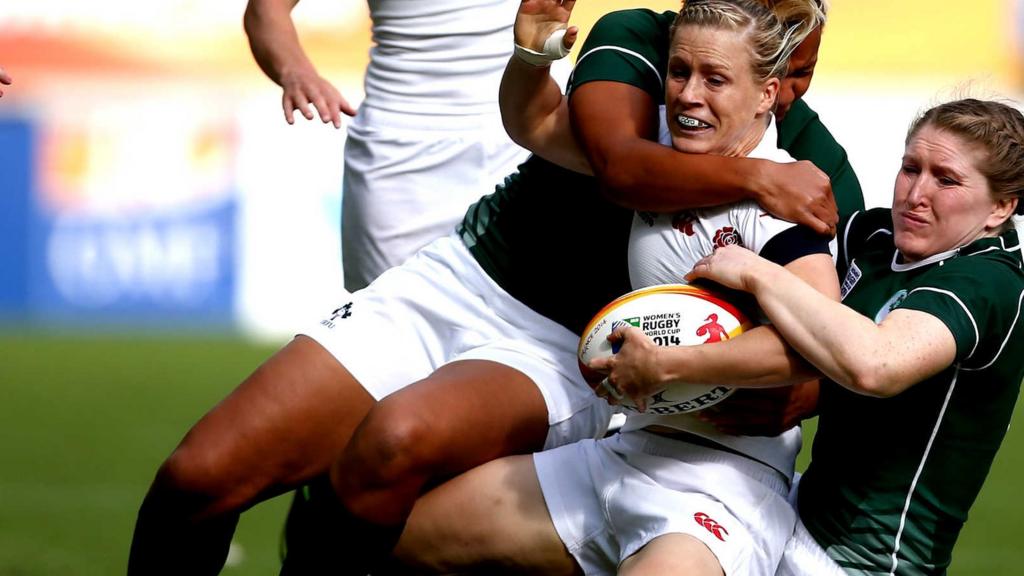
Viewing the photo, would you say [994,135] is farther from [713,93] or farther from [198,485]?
[198,485]

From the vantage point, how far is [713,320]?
3.28 meters

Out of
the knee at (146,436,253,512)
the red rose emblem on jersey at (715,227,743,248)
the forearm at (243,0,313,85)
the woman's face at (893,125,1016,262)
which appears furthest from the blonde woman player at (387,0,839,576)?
the forearm at (243,0,313,85)

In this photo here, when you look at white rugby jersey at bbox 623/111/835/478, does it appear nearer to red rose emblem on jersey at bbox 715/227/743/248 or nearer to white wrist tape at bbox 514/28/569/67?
red rose emblem on jersey at bbox 715/227/743/248

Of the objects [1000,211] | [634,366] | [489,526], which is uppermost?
[1000,211]

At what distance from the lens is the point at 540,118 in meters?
3.72

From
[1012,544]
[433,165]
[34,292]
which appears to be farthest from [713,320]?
[34,292]

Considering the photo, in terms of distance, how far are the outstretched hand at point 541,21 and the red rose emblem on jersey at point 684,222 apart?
0.46m

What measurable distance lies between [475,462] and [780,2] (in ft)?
4.28

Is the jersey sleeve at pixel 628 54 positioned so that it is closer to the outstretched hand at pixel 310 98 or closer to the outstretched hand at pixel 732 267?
the outstretched hand at pixel 732 267

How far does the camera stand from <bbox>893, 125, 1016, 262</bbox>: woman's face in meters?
3.29

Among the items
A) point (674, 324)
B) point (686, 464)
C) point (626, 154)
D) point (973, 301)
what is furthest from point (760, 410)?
point (626, 154)

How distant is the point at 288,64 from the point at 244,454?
1404 mm

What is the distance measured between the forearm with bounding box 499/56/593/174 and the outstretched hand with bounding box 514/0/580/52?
0.14m

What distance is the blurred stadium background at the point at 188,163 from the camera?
45.3 feet
